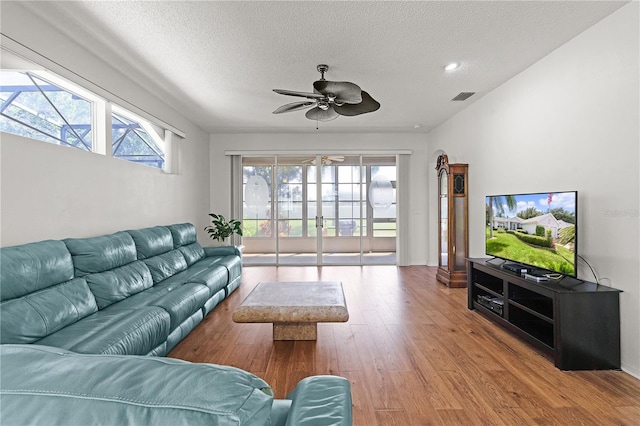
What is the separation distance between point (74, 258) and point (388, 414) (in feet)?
8.31

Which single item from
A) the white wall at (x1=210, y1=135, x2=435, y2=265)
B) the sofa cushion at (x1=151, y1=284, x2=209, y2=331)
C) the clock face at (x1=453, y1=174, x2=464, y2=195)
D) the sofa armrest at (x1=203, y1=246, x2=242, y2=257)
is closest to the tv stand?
the clock face at (x1=453, y1=174, x2=464, y2=195)

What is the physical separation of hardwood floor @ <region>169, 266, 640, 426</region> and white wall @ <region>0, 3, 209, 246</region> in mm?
1443

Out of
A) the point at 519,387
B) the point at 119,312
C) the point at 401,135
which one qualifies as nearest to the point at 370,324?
the point at 519,387

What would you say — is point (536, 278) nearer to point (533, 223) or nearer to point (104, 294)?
point (533, 223)

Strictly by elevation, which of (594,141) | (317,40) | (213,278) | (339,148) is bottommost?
(213,278)

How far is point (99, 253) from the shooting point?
2.75 m

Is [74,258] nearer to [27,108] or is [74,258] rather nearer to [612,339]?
[27,108]

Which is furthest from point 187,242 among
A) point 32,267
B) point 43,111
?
point 32,267

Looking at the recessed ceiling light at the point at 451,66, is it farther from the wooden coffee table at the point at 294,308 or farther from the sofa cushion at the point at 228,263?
the sofa cushion at the point at 228,263

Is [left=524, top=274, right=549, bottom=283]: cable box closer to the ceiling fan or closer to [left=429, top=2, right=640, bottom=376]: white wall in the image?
[left=429, top=2, right=640, bottom=376]: white wall

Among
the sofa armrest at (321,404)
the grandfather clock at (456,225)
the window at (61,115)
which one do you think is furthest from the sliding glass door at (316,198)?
the sofa armrest at (321,404)

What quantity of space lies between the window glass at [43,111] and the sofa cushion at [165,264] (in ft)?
4.25

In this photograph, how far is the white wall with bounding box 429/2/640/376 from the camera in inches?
95.9

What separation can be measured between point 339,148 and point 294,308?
459cm
